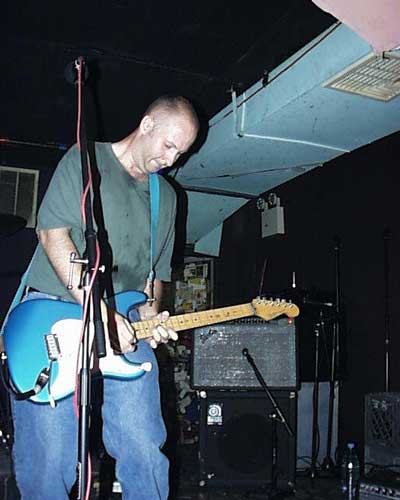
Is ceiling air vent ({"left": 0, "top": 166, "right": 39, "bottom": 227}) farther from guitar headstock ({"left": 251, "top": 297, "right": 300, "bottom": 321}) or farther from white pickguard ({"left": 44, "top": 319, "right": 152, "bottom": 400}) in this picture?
white pickguard ({"left": 44, "top": 319, "right": 152, "bottom": 400})

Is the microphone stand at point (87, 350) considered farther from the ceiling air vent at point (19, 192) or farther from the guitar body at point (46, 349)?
the ceiling air vent at point (19, 192)

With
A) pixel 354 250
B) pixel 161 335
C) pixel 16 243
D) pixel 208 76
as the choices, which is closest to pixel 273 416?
pixel 354 250

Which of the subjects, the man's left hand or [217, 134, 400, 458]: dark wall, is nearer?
the man's left hand

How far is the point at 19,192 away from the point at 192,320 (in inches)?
141

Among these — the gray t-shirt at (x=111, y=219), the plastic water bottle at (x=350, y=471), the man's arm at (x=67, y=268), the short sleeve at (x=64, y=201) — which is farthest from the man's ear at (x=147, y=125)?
the plastic water bottle at (x=350, y=471)

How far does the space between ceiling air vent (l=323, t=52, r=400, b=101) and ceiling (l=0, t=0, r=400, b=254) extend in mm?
50

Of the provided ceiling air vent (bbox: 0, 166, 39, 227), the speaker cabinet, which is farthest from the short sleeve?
ceiling air vent (bbox: 0, 166, 39, 227)

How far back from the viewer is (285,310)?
264 cm

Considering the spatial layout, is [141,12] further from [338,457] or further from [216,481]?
[338,457]

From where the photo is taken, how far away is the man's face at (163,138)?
1985 mm

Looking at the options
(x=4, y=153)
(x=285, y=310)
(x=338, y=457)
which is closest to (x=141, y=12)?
(x=285, y=310)

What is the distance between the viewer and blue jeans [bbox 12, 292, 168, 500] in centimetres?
169

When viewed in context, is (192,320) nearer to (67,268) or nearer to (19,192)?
(67,268)

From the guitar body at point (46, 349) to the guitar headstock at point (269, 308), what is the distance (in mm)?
840
